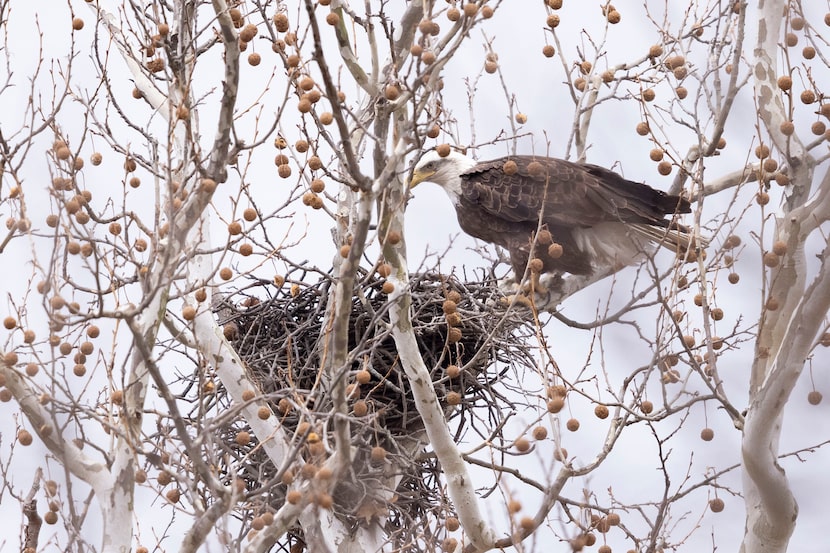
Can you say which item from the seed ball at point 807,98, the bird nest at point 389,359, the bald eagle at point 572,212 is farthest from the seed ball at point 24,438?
the seed ball at point 807,98

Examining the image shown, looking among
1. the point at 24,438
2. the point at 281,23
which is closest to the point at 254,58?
the point at 281,23

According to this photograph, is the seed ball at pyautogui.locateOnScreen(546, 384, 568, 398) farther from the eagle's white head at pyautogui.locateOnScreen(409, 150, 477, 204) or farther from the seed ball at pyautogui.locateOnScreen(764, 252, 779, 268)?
the eagle's white head at pyautogui.locateOnScreen(409, 150, 477, 204)

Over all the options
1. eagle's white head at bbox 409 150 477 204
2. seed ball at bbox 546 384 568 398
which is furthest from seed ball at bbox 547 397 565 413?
eagle's white head at bbox 409 150 477 204

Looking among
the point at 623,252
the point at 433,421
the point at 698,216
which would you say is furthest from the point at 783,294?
the point at 433,421

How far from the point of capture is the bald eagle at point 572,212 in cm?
741

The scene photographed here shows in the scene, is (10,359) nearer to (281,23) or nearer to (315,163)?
(315,163)

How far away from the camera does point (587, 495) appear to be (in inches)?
212

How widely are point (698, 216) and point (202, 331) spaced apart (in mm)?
2671

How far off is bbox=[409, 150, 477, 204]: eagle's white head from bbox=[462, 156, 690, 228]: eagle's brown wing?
37 centimetres

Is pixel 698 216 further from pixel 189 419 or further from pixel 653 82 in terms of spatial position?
pixel 189 419

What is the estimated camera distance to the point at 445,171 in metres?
8.20

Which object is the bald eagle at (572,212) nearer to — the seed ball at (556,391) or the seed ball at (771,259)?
the seed ball at (771,259)

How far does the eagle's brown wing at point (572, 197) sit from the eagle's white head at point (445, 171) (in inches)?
14.4

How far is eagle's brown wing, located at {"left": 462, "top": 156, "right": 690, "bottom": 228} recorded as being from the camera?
24.3 ft
